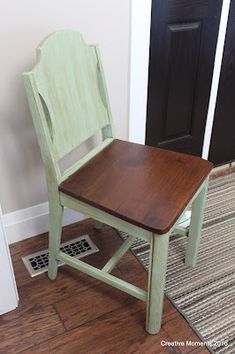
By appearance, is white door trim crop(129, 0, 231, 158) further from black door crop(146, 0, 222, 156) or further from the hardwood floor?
the hardwood floor

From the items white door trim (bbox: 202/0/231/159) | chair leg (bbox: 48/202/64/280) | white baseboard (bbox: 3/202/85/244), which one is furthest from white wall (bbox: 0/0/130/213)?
white door trim (bbox: 202/0/231/159)

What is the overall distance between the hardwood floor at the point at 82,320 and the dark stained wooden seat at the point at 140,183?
0.44m

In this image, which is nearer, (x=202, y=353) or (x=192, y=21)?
(x=202, y=353)

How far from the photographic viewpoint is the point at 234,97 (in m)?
1.88

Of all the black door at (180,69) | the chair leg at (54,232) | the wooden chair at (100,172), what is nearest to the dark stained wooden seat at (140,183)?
the wooden chair at (100,172)

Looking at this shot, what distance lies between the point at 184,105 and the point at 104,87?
0.57 m

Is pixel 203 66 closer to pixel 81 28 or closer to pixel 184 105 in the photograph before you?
pixel 184 105

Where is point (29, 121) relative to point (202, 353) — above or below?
above

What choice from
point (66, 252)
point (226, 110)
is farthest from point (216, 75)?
point (66, 252)

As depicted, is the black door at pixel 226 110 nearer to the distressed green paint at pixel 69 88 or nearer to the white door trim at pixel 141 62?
Answer: the white door trim at pixel 141 62

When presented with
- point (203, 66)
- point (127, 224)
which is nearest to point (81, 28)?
point (203, 66)

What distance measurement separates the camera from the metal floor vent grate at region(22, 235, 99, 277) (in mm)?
1420

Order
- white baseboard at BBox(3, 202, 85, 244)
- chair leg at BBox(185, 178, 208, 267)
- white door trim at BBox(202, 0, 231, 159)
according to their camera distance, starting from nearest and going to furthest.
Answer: chair leg at BBox(185, 178, 208, 267) → white baseboard at BBox(3, 202, 85, 244) → white door trim at BBox(202, 0, 231, 159)

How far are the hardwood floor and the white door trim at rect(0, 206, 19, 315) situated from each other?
0.11ft
